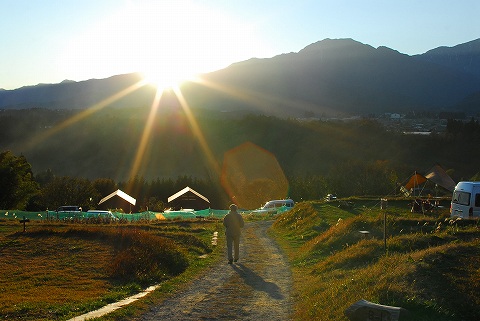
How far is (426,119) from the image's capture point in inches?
6978

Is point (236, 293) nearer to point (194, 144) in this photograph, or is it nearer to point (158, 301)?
point (158, 301)

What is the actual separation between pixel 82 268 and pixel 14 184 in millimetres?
46117

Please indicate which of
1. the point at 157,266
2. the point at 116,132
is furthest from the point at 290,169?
the point at 157,266

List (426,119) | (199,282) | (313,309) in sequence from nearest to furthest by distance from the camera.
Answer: (313,309), (199,282), (426,119)

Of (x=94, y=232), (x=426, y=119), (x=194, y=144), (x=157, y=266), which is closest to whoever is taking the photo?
(x=157, y=266)

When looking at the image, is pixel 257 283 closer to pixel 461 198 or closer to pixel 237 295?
pixel 237 295

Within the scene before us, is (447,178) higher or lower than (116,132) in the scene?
lower

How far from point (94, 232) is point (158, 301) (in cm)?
1507

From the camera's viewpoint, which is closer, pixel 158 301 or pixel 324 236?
pixel 158 301

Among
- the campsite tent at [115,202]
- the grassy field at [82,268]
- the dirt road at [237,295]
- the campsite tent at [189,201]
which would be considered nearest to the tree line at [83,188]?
the campsite tent at [189,201]

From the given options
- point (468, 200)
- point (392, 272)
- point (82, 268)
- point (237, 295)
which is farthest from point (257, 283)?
point (468, 200)

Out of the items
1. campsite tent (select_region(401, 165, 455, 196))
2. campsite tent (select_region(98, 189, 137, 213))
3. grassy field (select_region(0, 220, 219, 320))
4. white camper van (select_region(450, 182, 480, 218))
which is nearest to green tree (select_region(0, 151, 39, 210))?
campsite tent (select_region(98, 189, 137, 213))

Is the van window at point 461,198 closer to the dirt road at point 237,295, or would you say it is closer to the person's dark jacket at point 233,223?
the dirt road at point 237,295

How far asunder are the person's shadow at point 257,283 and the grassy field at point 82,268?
160cm
